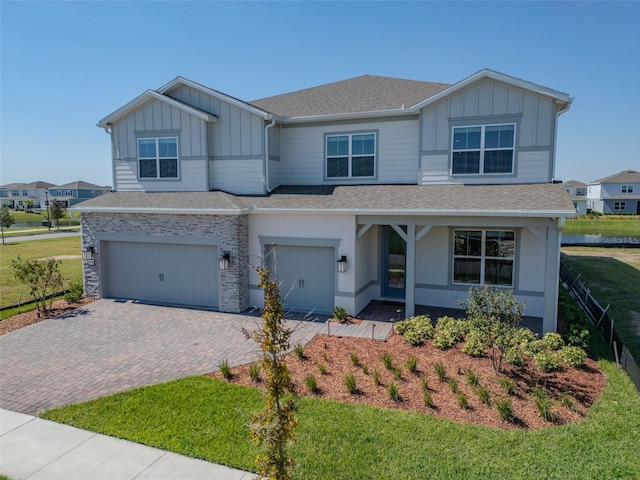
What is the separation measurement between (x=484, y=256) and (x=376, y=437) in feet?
28.2

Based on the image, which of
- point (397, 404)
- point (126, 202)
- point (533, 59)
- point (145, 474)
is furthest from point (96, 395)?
point (533, 59)

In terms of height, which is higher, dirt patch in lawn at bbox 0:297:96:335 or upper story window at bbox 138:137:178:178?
upper story window at bbox 138:137:178:178

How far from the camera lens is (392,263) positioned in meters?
14.5

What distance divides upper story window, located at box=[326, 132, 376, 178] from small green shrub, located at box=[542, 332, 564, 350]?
7407 mm

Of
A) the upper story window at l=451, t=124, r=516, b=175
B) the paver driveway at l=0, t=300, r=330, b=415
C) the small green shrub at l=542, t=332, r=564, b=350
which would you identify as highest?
the upper story window at l=451, t=124, r=516, b=175

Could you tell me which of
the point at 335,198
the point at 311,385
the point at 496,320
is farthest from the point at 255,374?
the point at 335,198

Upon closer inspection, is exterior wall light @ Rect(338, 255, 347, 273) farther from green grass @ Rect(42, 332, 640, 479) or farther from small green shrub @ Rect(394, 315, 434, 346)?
green grass @ Rect(42, 332, 640, 479)

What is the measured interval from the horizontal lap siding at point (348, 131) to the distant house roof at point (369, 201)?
0.61m

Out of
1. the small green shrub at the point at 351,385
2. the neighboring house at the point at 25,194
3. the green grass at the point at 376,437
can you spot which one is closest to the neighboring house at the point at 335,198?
the small green shrub at the point at 351,385

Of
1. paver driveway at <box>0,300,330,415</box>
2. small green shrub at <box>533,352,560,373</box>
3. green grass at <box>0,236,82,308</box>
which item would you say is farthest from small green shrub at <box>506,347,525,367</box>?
green grass at <box>0,236,82,308</box>

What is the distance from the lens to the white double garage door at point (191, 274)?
13305mm

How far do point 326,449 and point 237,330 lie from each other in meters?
6.26

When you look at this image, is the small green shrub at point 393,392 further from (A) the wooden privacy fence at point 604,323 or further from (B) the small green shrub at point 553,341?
(B) the small green shrub at point 553,341

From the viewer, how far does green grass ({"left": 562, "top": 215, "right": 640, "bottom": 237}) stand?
4047cm
